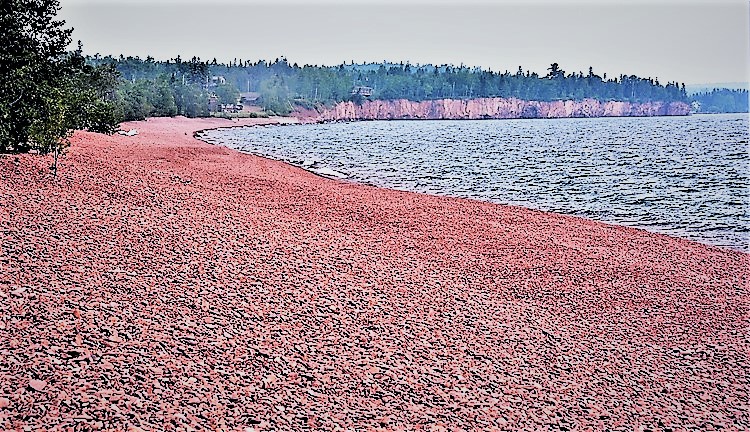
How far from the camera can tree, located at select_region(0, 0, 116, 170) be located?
1614 cm

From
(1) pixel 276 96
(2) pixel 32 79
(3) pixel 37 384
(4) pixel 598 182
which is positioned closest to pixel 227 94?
(1) pixel 276 96

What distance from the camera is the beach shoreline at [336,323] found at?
602 centimetres

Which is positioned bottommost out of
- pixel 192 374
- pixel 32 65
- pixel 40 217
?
pixel 192 374

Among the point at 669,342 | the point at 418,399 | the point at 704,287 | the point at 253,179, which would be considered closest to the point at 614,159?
the point at 253,179

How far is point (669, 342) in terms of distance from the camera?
8.52 metres

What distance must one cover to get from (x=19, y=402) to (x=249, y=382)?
1978 mm

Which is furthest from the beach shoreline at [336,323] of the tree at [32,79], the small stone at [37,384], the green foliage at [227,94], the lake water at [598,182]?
the green foliage at [227,94]

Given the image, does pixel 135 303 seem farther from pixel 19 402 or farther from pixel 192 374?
pixel 19 402

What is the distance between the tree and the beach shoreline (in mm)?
2322

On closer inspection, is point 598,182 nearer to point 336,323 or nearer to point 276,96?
point 336,323

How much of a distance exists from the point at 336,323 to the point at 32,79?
15011mm

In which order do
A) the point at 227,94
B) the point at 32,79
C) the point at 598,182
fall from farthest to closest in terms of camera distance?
the point at 227,94 < the point at 598,182 < the point at 32,79

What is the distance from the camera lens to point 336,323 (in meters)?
8.02

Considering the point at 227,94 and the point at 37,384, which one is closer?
the point at 37,384
